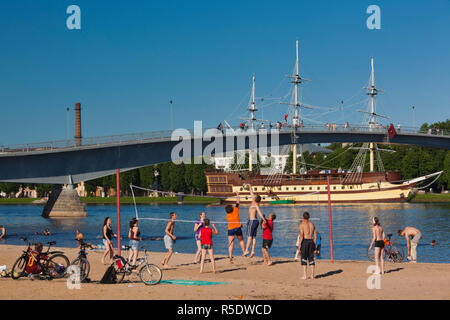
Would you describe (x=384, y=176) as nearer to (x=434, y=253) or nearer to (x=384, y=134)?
(x=384, y=134)

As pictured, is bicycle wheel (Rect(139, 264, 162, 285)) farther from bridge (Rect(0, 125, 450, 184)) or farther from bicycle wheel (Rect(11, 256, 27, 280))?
bridge (Rect(0, 125, 450, 184))

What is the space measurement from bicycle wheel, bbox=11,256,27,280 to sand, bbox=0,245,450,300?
17 centimetres

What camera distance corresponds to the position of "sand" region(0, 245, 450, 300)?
41.8 ft

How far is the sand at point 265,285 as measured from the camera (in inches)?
502

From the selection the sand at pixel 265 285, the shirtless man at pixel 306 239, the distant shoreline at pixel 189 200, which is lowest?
the distant shoreline at pixel 189 200

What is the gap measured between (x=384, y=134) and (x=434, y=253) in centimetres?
5109

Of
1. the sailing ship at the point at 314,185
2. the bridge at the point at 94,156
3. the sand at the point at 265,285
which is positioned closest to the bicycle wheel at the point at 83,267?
the sand at the point at 265,285

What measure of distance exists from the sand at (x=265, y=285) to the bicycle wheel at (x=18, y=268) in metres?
0.17

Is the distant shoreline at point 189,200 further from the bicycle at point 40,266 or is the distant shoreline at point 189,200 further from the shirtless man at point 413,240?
the bicycle at point 40,266

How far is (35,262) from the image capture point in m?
15.1

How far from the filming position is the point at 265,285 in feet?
48.2

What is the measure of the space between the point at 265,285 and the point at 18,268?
6.18m

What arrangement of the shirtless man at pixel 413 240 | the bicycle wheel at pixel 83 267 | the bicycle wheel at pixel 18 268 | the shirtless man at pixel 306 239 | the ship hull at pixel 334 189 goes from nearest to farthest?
the bicycle wheel at pixel 83 267, the bicycle wheel at pixel 18 268, the shirtless man at pixel 306 239, the shirtless man at pixel 413 240, the ship hull at pixel 334 189
